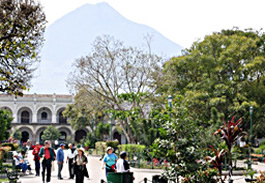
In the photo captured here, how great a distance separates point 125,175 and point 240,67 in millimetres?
22695

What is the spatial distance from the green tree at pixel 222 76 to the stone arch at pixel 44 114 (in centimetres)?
3411

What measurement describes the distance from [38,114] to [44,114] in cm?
94

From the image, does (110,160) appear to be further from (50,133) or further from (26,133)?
(26,133)

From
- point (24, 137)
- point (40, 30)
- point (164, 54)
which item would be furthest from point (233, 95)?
point (24, 137)

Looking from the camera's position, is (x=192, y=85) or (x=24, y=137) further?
(x=24, y=137)

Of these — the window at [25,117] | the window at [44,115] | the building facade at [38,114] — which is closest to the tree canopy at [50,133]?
the building facade at [38,114]

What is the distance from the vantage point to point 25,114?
63125mm

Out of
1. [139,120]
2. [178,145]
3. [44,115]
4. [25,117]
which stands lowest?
[178,145]

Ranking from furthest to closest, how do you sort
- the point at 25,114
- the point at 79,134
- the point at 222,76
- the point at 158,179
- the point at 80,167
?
the point at 79,134
the point at 25,114
the point at 222,76
the point at 80,167
the point at 158,179

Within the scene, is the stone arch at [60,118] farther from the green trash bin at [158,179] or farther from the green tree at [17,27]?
the green trash bin at [158,179]

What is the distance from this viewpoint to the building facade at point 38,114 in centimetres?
6122

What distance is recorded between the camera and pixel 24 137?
6241 cm

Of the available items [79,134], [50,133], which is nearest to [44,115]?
[79,134]

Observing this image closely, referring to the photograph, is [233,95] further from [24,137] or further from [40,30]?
[24,137]
